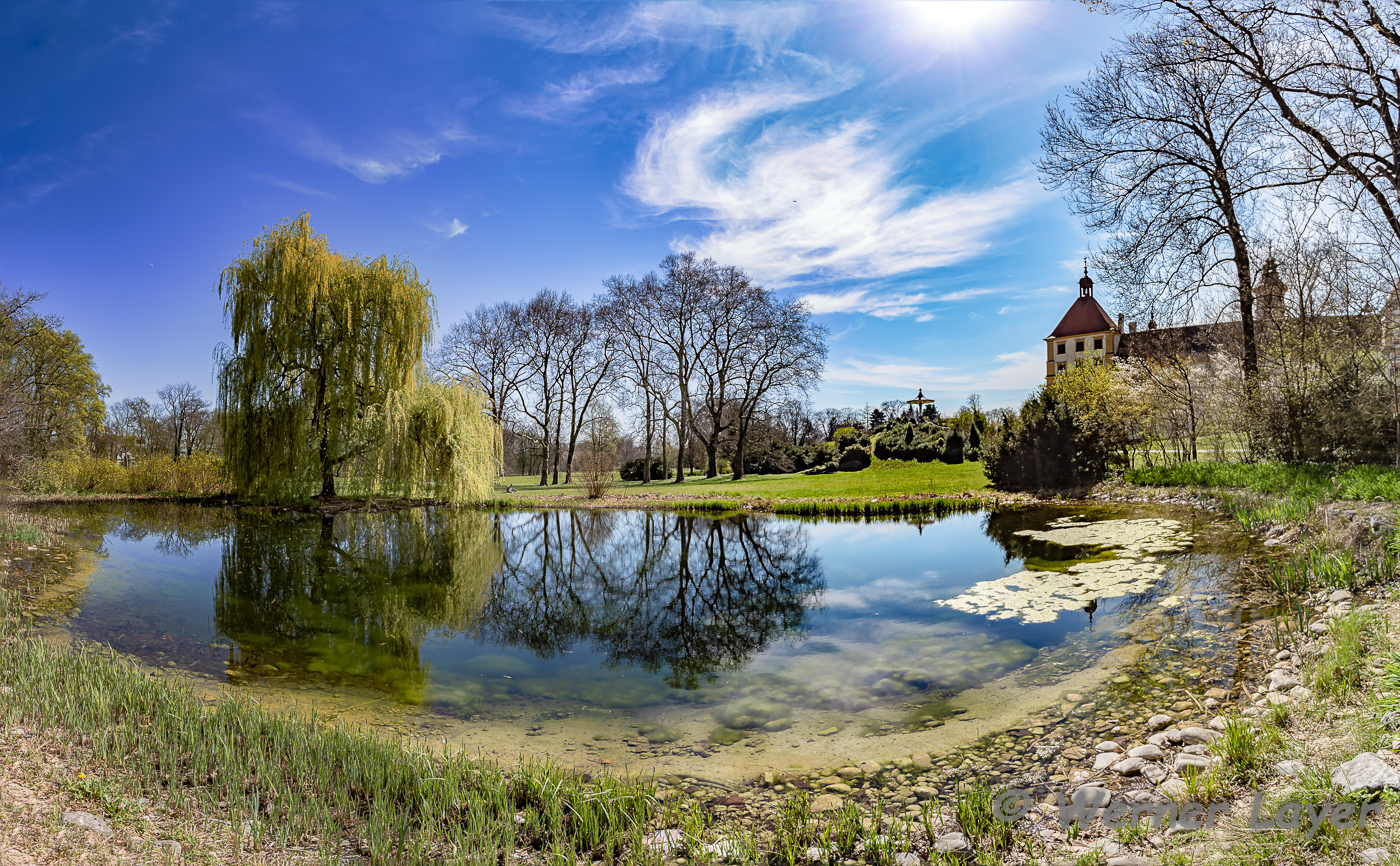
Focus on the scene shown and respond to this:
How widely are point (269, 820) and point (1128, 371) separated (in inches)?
911

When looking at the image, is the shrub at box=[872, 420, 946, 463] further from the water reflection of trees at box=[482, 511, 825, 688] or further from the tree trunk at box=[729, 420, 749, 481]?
the water reflection of trees at box=[482, 511, 825, 688]

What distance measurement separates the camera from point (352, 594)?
31.6 ft

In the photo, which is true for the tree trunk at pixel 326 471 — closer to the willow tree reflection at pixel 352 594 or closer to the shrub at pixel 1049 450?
the willow tree reflection at pixel 352 594

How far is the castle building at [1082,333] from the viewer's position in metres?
52.3

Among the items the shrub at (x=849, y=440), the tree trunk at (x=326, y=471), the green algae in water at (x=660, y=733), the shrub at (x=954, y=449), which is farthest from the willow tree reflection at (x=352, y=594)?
the shrub at (x=954, y=449)

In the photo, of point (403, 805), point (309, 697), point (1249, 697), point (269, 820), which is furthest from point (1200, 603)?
point (309, 697)

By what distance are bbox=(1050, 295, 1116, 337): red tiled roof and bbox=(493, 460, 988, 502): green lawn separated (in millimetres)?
34165

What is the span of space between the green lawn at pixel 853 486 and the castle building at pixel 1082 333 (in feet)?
107

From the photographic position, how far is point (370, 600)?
9266mm

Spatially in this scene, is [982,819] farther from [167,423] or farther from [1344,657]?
[167,423]

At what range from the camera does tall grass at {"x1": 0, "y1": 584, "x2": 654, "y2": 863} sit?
3.09m

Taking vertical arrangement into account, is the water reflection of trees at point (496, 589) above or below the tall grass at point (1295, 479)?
below

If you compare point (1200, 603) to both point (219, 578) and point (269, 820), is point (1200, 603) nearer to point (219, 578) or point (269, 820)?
point (269, 820)

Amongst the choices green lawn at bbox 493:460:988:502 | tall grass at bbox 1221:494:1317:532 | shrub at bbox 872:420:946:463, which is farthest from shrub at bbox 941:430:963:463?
tall grass at bbox 1221:494:1317:532
